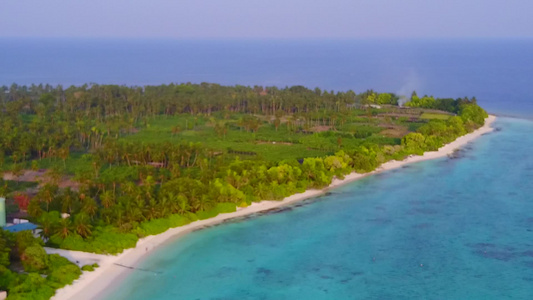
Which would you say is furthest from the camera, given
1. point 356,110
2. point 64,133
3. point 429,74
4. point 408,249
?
point 429,74

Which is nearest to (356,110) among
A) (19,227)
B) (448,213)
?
(448,213)

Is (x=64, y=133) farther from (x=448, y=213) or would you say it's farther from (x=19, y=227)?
(x=448, y=213)

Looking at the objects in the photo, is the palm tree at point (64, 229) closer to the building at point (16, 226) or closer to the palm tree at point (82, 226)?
the palm tree at point (82, 226)

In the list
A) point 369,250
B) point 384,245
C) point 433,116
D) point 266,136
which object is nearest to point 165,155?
point 266,136

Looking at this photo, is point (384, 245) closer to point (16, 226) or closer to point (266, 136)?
point (16, 226)

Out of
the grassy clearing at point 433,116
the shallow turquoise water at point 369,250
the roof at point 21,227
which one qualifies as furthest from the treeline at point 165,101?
the roof at point 21,227
